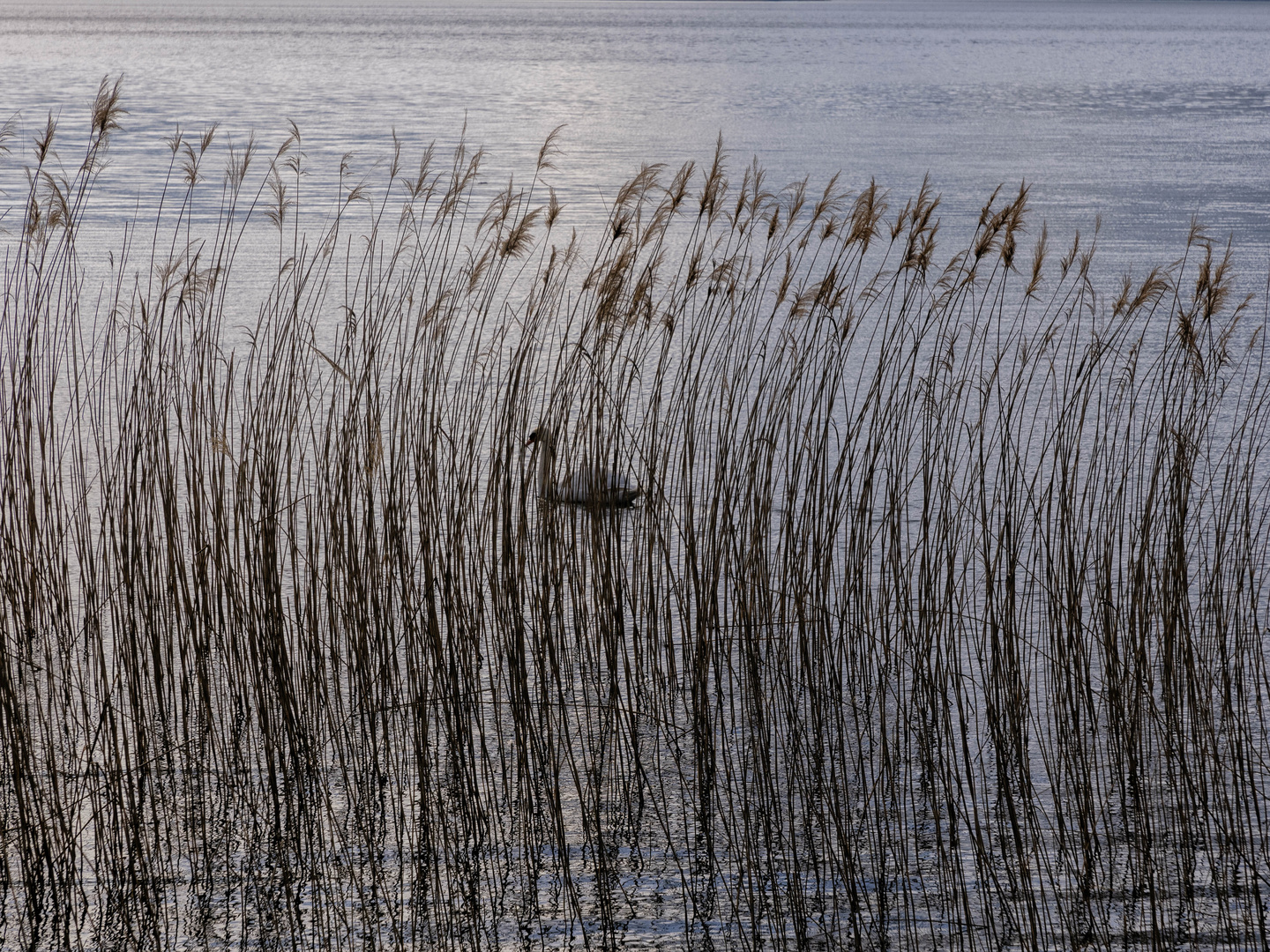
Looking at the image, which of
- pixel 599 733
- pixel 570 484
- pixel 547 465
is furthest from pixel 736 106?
pixel 547 465

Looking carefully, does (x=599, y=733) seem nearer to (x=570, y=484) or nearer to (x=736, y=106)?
(x=570, y=484)

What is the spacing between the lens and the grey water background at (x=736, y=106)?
469 inches

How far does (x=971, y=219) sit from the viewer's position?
10531 mm

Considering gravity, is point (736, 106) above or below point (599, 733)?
above

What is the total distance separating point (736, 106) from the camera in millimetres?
21250

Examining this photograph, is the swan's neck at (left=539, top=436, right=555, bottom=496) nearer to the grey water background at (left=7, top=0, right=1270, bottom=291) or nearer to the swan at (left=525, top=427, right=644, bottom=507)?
the swan at (left=525, top=427, right=644, bottom=507)

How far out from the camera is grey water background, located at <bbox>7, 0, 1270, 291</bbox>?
11.9 meters

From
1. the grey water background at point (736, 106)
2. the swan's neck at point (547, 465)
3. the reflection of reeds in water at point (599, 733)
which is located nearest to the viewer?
the reflection of reeds in water at point (599, 733)

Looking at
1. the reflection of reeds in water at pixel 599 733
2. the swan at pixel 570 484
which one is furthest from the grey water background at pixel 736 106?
the swan at pixel 570 484

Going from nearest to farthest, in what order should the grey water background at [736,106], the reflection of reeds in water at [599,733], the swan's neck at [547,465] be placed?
the reflection of reeds in water at [599,733]
the swan's neck at [547,465]
the grey water background at [736,106]

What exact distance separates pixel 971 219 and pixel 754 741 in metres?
8.44

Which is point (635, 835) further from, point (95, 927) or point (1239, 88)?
point (1239, 88)

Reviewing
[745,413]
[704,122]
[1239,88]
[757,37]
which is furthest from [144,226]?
[757,37]

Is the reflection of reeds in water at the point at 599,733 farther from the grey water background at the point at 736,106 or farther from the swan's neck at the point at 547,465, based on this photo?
the grey water background at the point at 736,106
